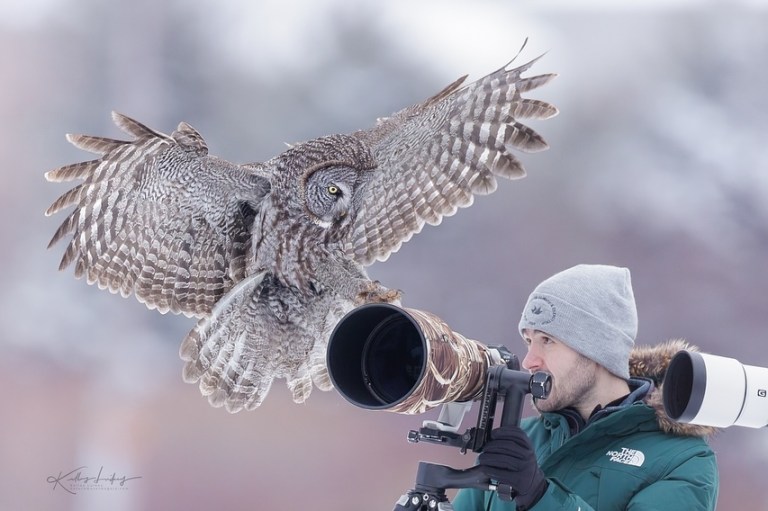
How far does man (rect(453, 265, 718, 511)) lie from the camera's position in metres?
1.12

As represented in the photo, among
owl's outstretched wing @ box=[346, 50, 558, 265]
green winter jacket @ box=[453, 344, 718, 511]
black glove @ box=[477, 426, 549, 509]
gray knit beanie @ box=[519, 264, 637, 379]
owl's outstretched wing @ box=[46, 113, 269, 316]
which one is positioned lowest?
black glove @ box=[477, 426, 549, 509]

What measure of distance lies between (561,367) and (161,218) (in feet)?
3.90

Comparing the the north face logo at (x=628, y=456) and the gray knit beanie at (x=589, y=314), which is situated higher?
the gray knit beanie at (x=589, y=314)

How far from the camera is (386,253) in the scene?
206cm

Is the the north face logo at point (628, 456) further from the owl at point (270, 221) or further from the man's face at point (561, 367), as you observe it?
the owl at point (270, 221)

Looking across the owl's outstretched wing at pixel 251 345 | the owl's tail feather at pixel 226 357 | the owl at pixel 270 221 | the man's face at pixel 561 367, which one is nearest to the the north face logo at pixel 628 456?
the man's face at pixel 561 367

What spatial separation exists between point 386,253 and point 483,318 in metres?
0.50

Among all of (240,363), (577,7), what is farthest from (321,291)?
(577,7)

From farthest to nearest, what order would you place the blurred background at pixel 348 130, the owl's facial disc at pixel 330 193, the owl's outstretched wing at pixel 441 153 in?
1. the blurred background at pixel 348 130
2. the owl's facial disc at pixel 330 193
3. the owl's outstretched wing at pixel 441 153

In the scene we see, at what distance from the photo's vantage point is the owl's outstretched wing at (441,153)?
1.87 metres

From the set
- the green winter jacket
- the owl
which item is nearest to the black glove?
the green winter jacket

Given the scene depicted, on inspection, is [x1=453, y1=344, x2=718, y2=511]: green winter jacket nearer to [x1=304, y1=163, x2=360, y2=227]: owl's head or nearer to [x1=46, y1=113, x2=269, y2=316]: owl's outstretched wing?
[x1=304, y1=163, x2=360, y2=227]: owl's head

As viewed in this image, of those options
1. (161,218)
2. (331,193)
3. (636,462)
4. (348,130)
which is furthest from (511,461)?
(348,130)

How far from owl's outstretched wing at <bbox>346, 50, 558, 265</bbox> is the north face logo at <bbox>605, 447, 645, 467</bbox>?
867mm
